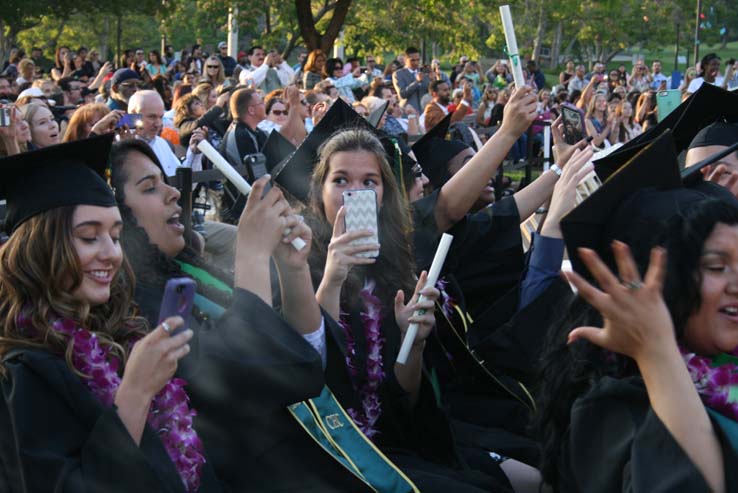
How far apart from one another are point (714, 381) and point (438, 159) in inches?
132

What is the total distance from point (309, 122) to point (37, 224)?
9.58 m

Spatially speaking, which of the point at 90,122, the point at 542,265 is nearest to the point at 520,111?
the point at 542,265

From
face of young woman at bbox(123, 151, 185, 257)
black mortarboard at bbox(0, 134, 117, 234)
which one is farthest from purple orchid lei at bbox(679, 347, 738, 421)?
face of young woman at bbox(123, 151, 185, 257)

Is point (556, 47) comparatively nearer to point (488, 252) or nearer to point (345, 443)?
point (488, 252)

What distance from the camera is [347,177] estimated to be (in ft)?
14.1

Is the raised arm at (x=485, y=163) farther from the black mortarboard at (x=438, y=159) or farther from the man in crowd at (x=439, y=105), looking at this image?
the man in crowd at (x=439, y=105)

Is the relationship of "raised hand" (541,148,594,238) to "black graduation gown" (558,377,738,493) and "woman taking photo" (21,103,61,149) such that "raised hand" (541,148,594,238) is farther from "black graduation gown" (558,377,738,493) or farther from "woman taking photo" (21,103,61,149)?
"woman taking photo" (21,103,61,149)

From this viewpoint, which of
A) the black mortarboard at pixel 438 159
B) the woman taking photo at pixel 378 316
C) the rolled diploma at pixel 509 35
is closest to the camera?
the woman taking photo at pixel 378 316

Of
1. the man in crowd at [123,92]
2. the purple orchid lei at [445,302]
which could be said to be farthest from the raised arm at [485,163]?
the man in crowd at [123,92]

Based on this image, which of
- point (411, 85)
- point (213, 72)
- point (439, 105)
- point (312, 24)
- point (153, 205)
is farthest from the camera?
point (312, 24)

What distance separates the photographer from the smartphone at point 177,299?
275 cm

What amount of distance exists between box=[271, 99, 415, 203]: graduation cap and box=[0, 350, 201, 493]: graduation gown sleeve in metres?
1.86

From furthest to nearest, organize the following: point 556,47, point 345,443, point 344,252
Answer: point 556,47 → point 344,252 → point 345,443

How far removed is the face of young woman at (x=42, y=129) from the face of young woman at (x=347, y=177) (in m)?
4.51
